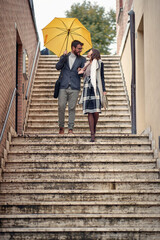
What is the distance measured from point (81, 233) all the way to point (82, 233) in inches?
0.5

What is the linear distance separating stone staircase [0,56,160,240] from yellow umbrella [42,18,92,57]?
7.62ft

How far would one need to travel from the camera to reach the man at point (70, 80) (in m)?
8.59

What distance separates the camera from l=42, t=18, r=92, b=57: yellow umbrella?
946cm

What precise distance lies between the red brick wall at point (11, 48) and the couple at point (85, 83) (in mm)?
935

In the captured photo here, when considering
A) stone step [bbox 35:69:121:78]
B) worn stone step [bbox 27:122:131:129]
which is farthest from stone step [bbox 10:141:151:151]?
stone step [bbox 35:69:121:78]

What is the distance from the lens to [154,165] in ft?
23.6

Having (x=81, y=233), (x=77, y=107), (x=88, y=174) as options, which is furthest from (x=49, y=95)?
(x=81, y=233)

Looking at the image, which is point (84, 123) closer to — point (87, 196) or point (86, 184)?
point (86, 184)

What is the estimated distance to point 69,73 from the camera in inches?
341

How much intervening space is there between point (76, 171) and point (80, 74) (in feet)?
7.67

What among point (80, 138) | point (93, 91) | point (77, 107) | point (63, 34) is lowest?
point (80, 138)

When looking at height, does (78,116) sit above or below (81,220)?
above

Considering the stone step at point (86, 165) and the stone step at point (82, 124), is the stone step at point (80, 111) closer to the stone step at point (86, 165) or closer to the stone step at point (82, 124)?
the stone step at point (82, 124)

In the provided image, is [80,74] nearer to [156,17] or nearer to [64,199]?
[156,17]
